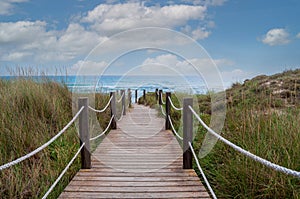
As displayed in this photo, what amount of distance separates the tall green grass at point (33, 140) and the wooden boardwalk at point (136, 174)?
34 cm

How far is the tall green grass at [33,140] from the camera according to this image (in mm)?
3652

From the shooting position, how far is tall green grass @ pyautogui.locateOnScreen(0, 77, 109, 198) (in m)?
3.65

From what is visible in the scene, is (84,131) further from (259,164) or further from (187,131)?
(259,164)

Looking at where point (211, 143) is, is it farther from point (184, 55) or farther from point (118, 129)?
point (118, 129)

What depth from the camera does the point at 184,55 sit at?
6371 mm

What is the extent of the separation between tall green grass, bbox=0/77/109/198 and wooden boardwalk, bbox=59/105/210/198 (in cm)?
34

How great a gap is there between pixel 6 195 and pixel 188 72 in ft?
15.9

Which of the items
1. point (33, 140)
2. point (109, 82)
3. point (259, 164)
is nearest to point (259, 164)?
point (259, 164)

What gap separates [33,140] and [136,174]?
175cm

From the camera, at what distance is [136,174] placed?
4.38 meters

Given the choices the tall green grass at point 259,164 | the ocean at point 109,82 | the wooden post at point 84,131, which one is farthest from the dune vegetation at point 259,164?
the ocean at point 109,82

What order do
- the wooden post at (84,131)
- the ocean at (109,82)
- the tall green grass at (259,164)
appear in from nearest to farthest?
the tall green grass at (259,164), the wooden post at (84,131), the ocean at (109,82)

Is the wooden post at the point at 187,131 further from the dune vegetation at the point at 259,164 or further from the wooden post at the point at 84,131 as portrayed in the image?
the wooden post at the point at 84,131

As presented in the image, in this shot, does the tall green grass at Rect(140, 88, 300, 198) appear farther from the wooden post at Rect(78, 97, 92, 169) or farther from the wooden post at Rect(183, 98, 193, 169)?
the wooden post at Rect(78, 97, 92, 169)
